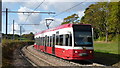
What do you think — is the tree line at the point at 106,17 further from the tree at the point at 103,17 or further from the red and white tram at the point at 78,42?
the red and white tram at the point at 78,42

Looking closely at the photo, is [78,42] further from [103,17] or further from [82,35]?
[103,17]

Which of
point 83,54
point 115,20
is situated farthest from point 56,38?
point 115,20

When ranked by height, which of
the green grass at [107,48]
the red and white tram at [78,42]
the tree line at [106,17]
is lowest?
the green grass at [107,48]

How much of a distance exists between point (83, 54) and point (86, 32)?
72.6 inches

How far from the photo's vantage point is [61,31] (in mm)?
21875

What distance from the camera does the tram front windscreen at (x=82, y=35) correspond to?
1900 centimetres

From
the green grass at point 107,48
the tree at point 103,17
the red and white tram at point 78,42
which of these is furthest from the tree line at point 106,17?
the red and white tram at point 78,42

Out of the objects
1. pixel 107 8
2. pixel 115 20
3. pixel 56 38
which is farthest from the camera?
pixel 107 8

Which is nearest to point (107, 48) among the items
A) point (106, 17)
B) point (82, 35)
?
point (106, 17)

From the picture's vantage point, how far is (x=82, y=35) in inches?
750

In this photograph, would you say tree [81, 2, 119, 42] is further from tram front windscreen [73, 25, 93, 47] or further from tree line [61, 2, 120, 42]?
tram front windscreen [73, 25, 93, 47]

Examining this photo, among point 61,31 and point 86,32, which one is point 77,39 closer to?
point 86,32

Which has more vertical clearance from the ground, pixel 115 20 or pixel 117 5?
pixel 117 5

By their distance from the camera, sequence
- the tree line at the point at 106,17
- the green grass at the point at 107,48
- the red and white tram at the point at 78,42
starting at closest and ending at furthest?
1. the red and white tram at the point at 78,42
2. the green grass at the point at 107,48
3. the tree line at the point at 106,17
